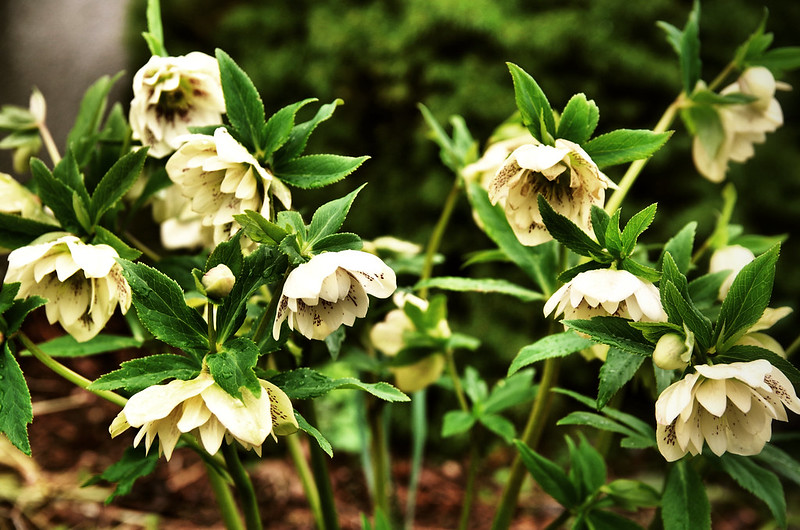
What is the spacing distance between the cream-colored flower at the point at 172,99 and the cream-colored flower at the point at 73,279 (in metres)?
0.12

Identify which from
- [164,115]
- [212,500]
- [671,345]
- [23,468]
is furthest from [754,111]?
[23,468]

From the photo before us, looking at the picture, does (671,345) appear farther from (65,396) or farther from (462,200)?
(65,396)

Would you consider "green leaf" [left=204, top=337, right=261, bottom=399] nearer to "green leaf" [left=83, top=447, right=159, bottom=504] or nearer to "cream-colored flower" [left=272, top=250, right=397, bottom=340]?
"cream-colored flower" [left=272, top=250, right=397, bottom=340]

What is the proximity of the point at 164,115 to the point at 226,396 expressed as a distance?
311mm

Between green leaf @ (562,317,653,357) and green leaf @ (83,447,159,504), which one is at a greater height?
green leaf @ (562,317,653,357)

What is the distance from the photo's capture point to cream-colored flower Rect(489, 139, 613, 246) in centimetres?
51

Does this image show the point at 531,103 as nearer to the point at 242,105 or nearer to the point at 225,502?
the point at 242,105

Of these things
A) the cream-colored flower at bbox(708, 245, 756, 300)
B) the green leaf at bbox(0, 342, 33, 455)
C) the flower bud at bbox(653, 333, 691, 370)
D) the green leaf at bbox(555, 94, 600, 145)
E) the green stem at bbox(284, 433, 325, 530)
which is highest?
the green leaf at bbox(555, 94, 600, 145)

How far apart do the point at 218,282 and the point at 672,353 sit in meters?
0.31

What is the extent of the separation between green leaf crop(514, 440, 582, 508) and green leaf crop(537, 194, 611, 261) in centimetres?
20

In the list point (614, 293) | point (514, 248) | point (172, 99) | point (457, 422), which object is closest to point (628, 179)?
point (514, 248)

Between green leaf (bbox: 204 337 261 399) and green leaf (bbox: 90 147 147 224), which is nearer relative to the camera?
green leaf (bbox: 204 337 261 399)

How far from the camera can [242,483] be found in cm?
57

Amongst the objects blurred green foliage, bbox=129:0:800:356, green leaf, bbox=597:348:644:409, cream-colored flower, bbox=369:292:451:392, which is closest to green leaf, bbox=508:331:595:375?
green leaf, bbox=597:348:644:409
